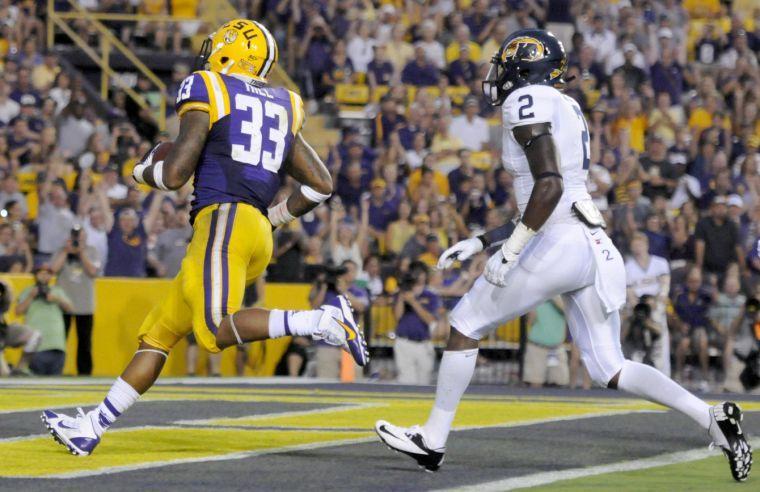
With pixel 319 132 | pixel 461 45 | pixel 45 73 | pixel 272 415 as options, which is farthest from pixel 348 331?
pixel 461 45

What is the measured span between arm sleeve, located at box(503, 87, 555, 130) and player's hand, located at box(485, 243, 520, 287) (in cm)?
53

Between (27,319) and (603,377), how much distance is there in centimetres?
886

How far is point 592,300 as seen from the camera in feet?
22.3

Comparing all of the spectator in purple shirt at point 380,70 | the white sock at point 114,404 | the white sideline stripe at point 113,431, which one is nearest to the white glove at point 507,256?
the white sock at point 114,404

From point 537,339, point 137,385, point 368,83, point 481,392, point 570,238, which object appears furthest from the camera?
point 368,83

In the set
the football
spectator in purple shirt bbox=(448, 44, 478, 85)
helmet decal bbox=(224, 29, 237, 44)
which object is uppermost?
helmet decal bbox=(224, 29, 237, 44)

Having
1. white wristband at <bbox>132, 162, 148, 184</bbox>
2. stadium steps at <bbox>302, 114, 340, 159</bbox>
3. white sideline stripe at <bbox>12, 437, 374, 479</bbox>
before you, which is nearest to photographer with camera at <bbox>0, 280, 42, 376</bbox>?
stadium steps at <bbox>302, 114, 340, 159</bbox>

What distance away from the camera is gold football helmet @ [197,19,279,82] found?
285 inches

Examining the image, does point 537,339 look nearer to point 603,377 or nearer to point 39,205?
point 39,205

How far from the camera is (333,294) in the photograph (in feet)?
48.2

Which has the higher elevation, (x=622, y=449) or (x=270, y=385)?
(x=622, y=449)

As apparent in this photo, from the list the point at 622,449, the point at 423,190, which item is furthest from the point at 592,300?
the point at 423,190

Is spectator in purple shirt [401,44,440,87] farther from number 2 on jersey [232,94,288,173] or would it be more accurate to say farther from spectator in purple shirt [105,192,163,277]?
number 2 on jersey [232,94,288,173]

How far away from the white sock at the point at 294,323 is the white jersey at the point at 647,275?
321 inches
